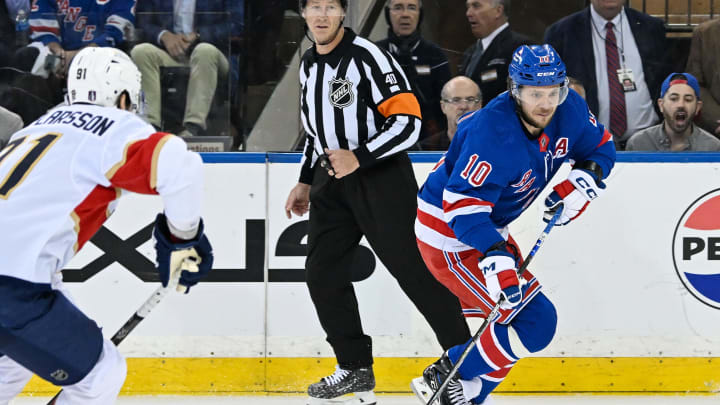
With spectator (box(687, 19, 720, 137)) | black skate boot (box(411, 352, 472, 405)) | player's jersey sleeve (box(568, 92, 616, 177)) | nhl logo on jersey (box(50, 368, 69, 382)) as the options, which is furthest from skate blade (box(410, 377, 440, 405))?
spectator (box(687, 19, 720, 137))

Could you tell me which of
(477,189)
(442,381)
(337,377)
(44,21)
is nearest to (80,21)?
(44,21)

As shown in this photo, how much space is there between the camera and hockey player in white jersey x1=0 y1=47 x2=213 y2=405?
6.95 ft

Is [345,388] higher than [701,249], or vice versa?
[701,249]

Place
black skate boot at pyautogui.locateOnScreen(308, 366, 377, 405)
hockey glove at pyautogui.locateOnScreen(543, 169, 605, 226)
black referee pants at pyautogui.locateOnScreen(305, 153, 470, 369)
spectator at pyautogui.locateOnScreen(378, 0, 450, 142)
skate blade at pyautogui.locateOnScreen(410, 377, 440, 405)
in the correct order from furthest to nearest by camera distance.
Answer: spectator at pyautogui.locateOnScreen(378, 0, 450, 142) < black skate boot at pyautogui.locateOnScreen(308, 366, 377, 405) < black referee pants at pyautogui.locateOnScreen(305, 153, 470, 369) < skate blade at pyautogui.locateOnScreen(410, 377, 440, 405) < hockey glove at pyautogui.locateOnScreen(543, 169, 605, 226)

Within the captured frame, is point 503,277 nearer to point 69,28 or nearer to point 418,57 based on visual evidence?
point 418,57

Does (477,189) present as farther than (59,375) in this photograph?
Yes

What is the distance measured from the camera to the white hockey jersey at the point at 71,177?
83.5 inches

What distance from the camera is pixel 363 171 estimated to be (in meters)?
3.18

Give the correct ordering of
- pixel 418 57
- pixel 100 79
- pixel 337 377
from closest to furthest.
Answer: pixel 100 79
pixel 337 377
pixel 418 57

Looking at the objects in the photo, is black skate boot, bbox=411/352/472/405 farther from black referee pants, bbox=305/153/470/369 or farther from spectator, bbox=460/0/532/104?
spectator, bbox=460/0/532/104

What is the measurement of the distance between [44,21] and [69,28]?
0.33 feet

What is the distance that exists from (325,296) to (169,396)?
79 centimetres

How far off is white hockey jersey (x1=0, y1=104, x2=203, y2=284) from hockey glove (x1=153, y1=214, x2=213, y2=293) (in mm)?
114

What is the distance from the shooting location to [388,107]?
314cm
